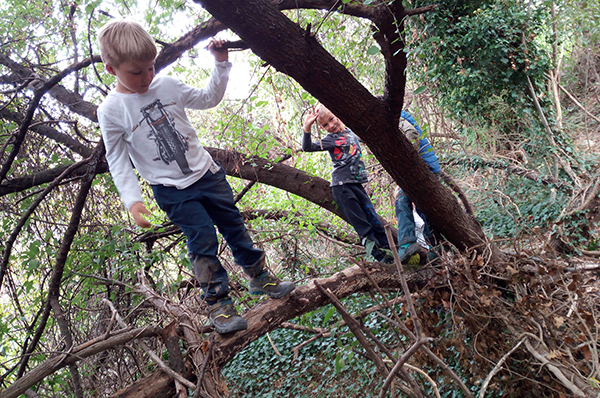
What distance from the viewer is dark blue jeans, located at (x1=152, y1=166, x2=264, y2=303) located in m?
2.13

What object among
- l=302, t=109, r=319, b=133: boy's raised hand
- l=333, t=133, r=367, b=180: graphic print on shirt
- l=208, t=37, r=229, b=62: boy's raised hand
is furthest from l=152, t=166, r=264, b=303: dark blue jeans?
l=333, t=133, r=367, b=180: graphic print on shirt

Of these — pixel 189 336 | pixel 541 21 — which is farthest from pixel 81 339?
pixel 541 21

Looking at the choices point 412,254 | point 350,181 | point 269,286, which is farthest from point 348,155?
point 269,286

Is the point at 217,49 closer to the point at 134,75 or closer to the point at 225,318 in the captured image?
the point at 134,75

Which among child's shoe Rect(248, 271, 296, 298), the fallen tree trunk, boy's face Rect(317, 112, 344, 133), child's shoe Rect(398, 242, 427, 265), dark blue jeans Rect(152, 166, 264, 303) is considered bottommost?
child's shoe Rect(398, 242, 427, 265)

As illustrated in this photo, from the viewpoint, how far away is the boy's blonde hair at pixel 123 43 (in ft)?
6.11

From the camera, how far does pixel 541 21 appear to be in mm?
5980

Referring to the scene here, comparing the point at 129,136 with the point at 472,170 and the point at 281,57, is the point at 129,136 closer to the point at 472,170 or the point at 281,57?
the point at 281,57

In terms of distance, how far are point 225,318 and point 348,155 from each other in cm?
184

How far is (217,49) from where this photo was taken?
2078mm

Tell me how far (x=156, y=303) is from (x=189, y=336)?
1.19 feet

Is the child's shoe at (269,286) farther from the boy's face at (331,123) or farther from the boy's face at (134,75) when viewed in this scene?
the boy's face at (331,123)

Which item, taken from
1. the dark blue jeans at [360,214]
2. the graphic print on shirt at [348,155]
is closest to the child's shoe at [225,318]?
the dark blue jeans at [360,214]

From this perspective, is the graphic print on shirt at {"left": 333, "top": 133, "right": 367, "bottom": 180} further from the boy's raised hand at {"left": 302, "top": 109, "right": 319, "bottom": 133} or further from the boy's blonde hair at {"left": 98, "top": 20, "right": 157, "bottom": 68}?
the boy's blonde hair at {"left": 98, "top": 20, "right": 157, "bottom": 68}
